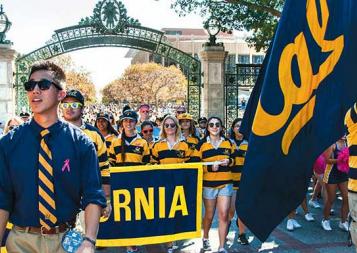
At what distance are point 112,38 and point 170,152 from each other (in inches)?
420

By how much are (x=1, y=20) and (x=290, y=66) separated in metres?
14.9

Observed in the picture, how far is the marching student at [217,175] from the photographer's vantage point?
21.3 ft

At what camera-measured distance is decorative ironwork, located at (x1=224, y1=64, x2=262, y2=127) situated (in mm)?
15711

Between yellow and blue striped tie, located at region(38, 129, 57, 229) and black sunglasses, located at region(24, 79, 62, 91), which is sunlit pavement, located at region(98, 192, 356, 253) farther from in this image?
black sunglasses, located at region(24, 79, 62, 91)

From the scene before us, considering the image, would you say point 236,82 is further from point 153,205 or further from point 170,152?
point 153,205

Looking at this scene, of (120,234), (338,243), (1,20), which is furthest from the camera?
(1,20)

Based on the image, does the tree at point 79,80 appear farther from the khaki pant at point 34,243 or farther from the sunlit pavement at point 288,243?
the khaki pant at point 34,243

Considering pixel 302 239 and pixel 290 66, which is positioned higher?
pixel 290 66

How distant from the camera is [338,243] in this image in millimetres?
6914

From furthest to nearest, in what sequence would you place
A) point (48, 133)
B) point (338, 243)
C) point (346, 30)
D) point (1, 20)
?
point (1, 20) → point (338, 243) → point (48, 133) → point (346, 30)

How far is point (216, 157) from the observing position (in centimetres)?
666

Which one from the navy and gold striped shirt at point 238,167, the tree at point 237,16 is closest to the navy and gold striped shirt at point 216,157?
the navy and gold striped shirt at point 238,167

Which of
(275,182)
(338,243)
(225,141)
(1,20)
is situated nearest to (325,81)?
(275,182)

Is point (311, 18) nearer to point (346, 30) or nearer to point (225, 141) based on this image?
point (346, 30)
